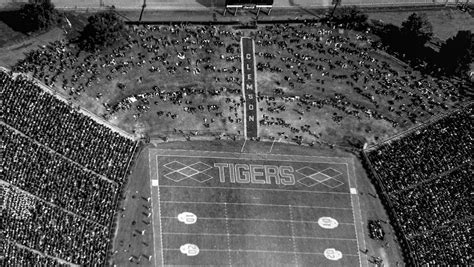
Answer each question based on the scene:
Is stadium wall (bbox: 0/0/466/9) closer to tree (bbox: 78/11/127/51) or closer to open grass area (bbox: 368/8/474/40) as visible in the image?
open grass area (bbox: 368/8/474/40)

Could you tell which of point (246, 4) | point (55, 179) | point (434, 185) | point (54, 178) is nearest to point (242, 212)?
point (55, 179)

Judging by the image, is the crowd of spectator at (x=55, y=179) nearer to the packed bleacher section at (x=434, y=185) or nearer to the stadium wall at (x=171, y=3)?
the stadium wall at (x=171, y=3)

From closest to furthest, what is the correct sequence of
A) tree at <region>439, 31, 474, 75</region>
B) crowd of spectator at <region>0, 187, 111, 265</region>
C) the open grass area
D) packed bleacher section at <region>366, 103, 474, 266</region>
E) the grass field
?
crowd of spectator at <region>0, 187, 111, 265</region>, the grass field, packed bleacher section at <region>366, 103, 474, 266</region>, tree at <region>439, 31, 474, 75</region>, the open grass area

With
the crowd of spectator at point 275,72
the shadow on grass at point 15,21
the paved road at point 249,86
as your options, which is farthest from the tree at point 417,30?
the shadow on grass at point 15,21

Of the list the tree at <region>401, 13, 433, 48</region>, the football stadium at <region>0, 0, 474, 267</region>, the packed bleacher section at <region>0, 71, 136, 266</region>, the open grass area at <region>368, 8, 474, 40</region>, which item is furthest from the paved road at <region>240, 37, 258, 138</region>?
the tree at <region>401, 13, 433, 48</region>

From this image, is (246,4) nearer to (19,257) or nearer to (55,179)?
(55,179)

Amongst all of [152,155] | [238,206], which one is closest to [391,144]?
[238,206]
